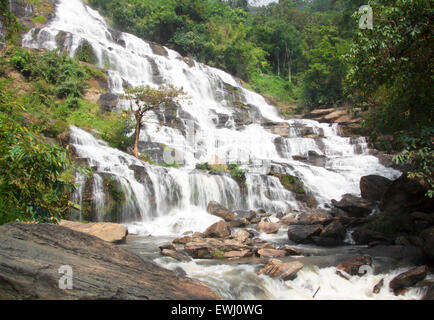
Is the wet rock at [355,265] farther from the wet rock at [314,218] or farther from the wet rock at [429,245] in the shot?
the wet rock at [314,218]

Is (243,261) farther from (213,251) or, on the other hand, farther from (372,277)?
(372,277)

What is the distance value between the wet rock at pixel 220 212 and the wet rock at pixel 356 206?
4479mm

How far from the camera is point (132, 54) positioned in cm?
2816

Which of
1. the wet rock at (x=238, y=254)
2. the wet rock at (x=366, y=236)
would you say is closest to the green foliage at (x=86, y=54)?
the wet rock at (x=238, y=254)

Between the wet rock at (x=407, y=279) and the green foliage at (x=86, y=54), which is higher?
the green foliage at (x=86, y=54)

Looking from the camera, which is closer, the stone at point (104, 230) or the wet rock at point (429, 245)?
the wet rock at point (429, 245)

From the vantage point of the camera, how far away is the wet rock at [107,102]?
1996 cm

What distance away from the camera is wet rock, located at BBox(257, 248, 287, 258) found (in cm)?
744

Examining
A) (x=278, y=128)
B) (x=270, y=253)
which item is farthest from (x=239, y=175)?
(x=278, y=128)

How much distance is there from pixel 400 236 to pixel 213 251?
16.7ft

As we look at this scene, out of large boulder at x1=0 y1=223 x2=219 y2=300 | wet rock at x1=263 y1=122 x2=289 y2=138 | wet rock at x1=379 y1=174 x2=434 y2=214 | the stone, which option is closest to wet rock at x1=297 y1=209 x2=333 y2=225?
wet rock at x1=379 y1=174 x2=434 y2=214

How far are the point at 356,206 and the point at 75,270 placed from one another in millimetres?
11308

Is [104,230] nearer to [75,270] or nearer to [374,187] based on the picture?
[75,270]

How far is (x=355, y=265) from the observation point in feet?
20.2
